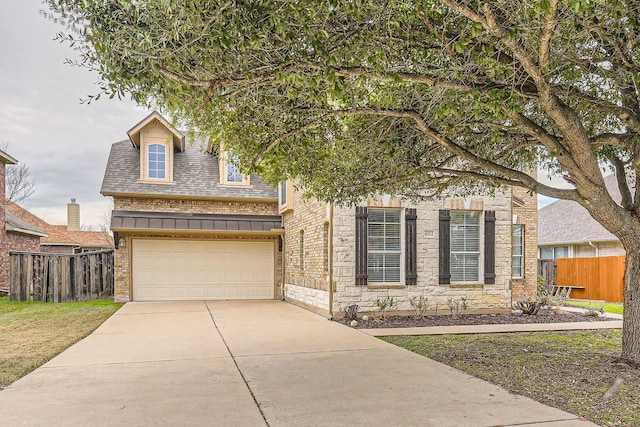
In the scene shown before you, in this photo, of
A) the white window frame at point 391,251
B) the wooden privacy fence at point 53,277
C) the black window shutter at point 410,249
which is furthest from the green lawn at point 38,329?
the black window shutter at point 410,249

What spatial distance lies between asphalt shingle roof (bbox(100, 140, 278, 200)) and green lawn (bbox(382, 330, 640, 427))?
891cm

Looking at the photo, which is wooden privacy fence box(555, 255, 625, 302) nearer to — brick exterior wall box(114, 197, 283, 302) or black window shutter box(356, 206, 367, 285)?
black window shutter box(356, 206, 367, 285)

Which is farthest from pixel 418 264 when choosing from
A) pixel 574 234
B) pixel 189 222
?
pixel 574 234

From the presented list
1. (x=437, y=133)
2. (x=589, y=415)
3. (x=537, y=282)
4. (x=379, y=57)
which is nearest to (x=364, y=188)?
(x=437, y=133)

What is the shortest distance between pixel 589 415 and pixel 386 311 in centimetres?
658

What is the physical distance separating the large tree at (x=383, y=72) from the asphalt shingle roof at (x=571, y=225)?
15.5 meters

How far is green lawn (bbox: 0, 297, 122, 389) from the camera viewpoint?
21.9 ft

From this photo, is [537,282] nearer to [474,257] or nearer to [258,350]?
[474,257]

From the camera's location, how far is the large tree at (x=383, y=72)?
4324 millimetres

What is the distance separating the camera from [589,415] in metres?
4.53

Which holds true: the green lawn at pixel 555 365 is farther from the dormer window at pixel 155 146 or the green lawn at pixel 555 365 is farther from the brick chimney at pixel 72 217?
the brick chimney at pixel 72 217

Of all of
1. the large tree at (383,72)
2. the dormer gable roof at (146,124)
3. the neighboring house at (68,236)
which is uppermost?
the dormer gable roof at (146,124)

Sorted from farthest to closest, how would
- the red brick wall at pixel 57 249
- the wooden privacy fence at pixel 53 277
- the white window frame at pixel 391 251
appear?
1. the red brick wall at pixel 57 249
2. the wooden privacy fence at pixel 53 277
3. the white window frame at pixel 391 251

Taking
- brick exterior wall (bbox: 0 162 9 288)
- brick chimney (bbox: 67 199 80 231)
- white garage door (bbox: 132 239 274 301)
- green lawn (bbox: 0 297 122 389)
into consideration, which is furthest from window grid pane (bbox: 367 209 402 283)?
brick chimney (bbox: 67 199 80 231)
